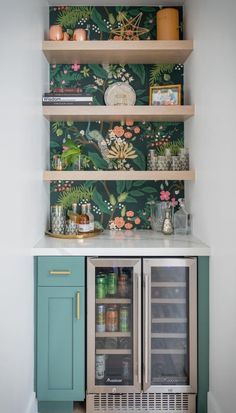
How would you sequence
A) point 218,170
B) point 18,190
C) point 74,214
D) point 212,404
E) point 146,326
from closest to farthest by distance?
point 18,190, point 218,170, point 212,404, point 146,326, point 74,214

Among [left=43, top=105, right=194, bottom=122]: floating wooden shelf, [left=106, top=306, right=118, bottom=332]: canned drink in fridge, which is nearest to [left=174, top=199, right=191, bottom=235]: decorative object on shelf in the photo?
[left=43, top=105, right=194, bottom=122]: floating wooden shelf

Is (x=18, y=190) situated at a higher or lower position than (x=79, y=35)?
lower

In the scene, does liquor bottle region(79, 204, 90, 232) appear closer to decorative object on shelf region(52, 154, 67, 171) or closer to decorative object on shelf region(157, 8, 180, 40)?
decorative object on shelf region(52, 154, 67, 171)

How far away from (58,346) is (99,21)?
2.30 m

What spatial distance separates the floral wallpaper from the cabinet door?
0.89m

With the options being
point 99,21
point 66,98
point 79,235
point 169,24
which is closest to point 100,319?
point 79,235

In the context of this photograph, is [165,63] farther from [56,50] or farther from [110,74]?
[56,50]

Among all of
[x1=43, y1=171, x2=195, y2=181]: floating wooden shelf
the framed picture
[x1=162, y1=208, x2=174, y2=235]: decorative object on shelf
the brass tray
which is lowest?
the brass tray

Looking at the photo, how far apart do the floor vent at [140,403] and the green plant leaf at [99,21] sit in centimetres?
250

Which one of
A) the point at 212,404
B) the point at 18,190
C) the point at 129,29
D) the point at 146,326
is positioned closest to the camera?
the point at 18,190

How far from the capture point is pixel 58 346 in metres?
2.69

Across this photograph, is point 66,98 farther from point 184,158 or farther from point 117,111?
point 184,158

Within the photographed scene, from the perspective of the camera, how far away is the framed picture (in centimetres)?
320

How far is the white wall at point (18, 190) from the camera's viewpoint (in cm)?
202
